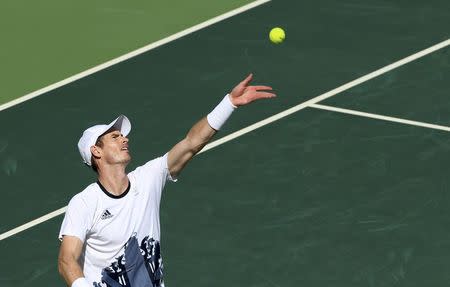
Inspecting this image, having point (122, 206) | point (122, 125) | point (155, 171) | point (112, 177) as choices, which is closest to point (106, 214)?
point (122, 206)

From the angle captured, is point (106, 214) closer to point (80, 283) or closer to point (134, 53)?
point (80, 283)

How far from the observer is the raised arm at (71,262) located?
500 inches

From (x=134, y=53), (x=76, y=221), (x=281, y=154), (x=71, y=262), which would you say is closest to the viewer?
(x=71, y=262)

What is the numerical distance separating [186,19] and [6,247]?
5924 mm

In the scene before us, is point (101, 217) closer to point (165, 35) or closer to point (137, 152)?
point (137, 152)

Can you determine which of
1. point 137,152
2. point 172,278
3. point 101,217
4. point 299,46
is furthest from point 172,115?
point 101,217

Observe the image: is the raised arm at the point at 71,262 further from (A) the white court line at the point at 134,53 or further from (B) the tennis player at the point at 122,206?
(A) the white court line at the point at 134,53

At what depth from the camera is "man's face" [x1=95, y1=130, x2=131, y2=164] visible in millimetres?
13391

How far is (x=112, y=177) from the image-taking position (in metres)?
13.4

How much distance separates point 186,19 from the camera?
874 inches

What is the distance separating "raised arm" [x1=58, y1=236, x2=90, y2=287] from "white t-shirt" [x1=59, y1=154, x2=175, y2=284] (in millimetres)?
155

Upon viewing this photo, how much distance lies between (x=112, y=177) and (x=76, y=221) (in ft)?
1.76

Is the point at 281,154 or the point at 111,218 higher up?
the point at 111,218

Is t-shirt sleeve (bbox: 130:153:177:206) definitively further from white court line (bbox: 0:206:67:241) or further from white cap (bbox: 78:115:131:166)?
white court line (bbox: 0:206:67:241)
